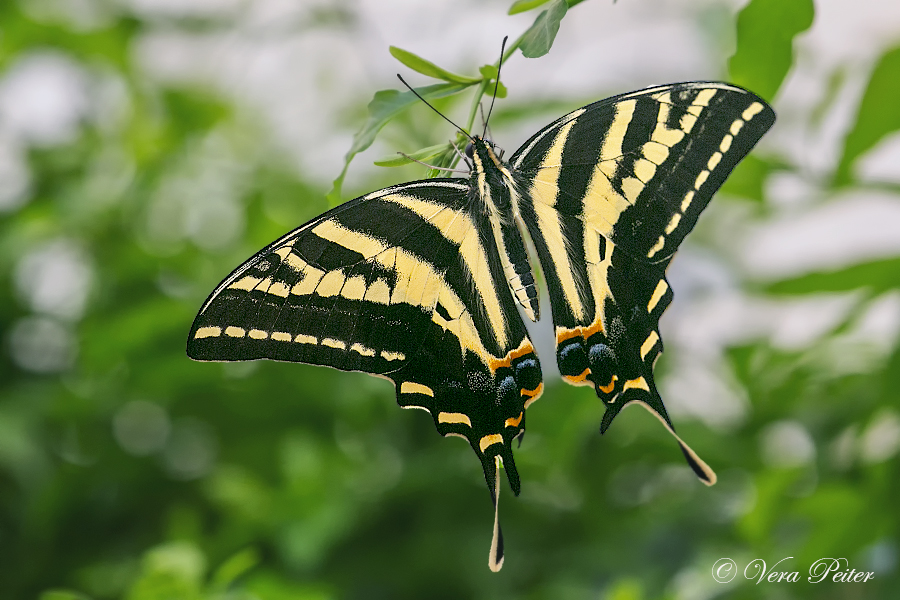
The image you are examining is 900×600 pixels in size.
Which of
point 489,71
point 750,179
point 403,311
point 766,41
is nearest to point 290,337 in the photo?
point 403,311

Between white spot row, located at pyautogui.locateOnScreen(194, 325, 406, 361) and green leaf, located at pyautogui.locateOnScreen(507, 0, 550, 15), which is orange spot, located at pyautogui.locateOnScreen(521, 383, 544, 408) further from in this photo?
green leaf, located at pyautogui.locateOnScreen(507, 0, 550, 15)

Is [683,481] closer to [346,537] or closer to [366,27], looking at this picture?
[346,537]

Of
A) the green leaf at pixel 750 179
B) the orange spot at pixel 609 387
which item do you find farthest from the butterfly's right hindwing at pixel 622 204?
the green leaf at pixel 750 179

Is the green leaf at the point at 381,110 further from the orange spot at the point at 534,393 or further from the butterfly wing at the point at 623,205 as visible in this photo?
the orange spot at the point at 534,393

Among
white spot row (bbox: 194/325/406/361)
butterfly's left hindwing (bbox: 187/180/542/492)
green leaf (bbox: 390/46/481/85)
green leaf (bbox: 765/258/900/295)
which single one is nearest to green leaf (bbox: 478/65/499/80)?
green leaf (bbox: 390/46/481/85)

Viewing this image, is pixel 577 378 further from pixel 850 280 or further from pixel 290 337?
pixel 850 280

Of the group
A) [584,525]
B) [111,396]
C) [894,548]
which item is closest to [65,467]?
[111,396]

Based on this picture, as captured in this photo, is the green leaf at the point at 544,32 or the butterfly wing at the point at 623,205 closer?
the green leaf at the point at 544,32
